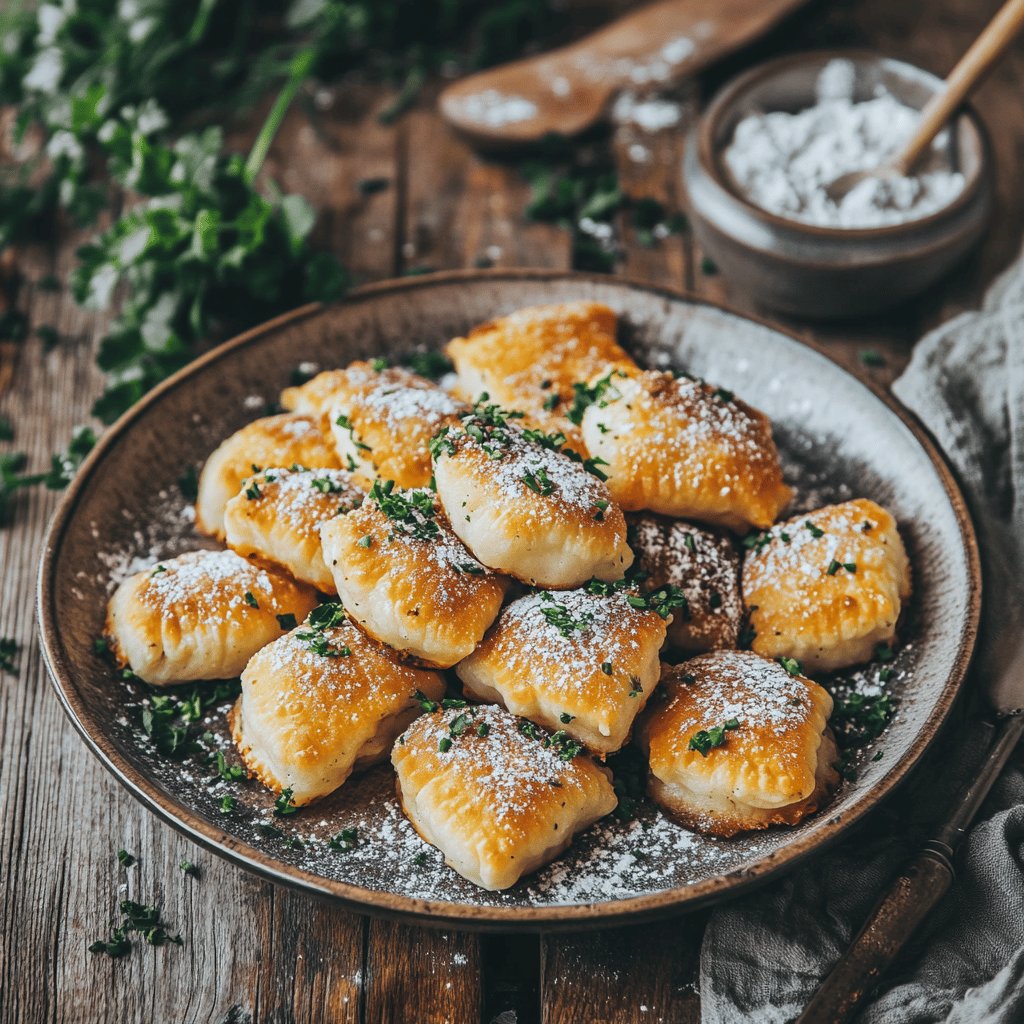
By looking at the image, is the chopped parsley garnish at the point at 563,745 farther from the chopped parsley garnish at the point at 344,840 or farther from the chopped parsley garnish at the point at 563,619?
the chopped parsley garnish at the point at 344,840

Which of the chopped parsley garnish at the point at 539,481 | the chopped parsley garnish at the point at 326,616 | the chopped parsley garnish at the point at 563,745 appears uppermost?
the chopped parsley garnish at the point at 539,481

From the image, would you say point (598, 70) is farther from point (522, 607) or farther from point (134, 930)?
point (134, 930)

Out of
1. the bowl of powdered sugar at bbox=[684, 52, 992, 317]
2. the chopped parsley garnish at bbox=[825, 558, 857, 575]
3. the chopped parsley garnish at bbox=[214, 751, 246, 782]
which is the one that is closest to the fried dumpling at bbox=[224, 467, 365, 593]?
the chopped parsley garnish at bbox=[214, 751, 246, 782]

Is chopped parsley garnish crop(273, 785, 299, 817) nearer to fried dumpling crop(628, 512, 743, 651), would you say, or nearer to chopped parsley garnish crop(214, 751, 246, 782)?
chopped parsley garnish crop(214, 751, 246, 782)

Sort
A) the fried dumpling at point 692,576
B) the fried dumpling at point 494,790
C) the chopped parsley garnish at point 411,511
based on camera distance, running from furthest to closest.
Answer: the fried dumpling at point 692,576, the chopped parsley garnish at point 411,511, the fried dumpling at point 494,790

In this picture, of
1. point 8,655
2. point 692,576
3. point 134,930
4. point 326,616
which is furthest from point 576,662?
point 8,655

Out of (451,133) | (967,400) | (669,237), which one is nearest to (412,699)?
(967,400)

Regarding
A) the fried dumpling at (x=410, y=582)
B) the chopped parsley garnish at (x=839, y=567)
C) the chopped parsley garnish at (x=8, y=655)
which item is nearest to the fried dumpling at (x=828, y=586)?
the chopped parsley garnish at (x=839, y=567)
